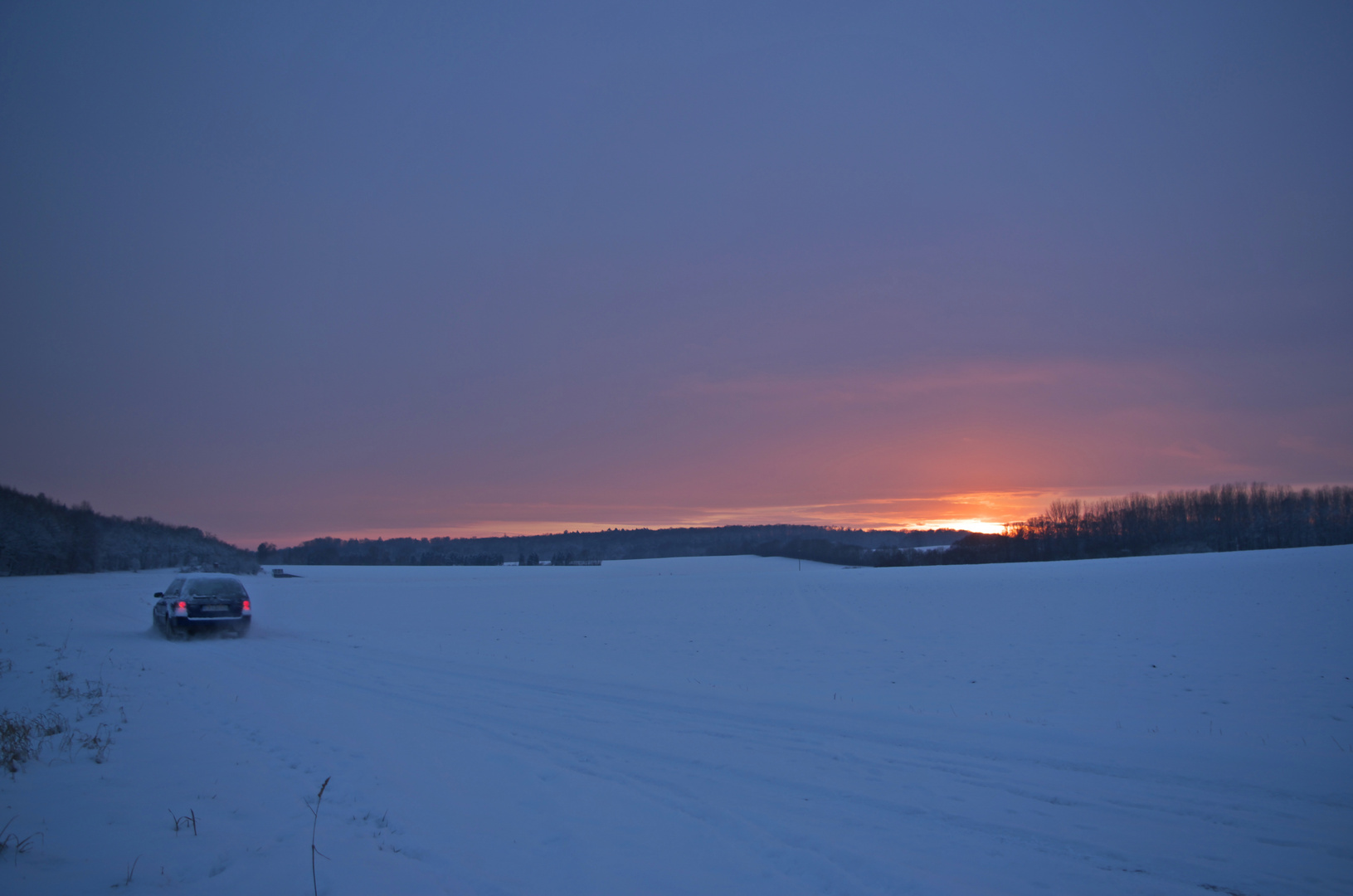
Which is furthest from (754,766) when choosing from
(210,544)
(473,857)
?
(210,544)

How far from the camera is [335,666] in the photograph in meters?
12.7

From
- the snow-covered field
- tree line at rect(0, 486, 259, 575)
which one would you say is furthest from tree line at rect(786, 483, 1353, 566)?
tree line at rect(0, 486, 259, 575)

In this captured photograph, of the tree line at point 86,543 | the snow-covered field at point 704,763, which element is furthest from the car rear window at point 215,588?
the tree line at point 86,543

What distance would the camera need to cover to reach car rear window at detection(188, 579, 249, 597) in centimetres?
1634

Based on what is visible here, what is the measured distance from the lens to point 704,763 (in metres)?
6.82

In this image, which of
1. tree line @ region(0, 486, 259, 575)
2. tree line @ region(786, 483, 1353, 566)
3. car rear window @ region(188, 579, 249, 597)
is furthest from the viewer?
tree line @ region(786, 483, 1353, 566)

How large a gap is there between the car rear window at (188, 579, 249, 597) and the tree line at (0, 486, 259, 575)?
172 ft

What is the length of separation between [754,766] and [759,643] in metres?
10.6

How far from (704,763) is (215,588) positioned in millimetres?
15868

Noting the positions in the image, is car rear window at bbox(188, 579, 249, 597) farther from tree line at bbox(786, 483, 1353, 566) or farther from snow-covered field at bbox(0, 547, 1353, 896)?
tree line at bbox(786, 483, 1353, 566)

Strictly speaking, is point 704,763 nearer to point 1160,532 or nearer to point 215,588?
point 215,588

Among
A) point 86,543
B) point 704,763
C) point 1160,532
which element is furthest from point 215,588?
point 1160,532

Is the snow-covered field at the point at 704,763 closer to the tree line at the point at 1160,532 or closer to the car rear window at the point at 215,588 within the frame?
the car rear window at the point at 215,588

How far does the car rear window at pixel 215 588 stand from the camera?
1634 cm
